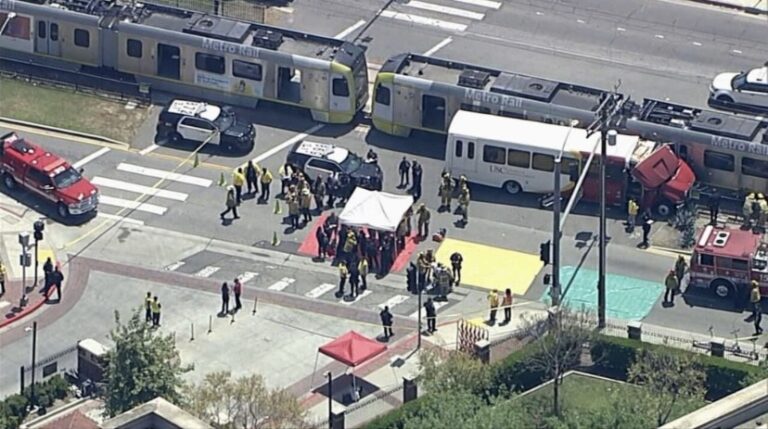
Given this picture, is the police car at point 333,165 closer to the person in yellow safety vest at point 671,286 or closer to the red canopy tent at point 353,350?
the person in yellow safety vest at point 671,286

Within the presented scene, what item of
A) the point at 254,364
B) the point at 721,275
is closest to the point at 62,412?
the point at 254,364

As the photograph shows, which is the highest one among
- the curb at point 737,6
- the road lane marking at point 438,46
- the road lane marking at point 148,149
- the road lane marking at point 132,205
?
the curb at point 737,6

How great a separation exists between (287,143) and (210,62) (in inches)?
178

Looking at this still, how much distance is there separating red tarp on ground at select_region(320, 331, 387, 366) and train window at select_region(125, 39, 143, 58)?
69.5 ft

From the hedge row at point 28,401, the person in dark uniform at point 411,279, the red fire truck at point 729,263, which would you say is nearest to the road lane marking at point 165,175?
the person in dark uniform at point 411,279

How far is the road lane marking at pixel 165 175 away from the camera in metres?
79.3

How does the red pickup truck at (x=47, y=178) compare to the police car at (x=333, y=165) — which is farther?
the police car at (x=333, y=165)

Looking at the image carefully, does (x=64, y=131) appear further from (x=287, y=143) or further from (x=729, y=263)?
(x=729, y=263)

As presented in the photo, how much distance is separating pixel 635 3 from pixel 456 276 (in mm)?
20800

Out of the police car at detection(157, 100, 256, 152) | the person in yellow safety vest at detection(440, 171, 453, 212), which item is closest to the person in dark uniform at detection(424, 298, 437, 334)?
the person in yellow safety vest at detection(440, 171, 453, 212)

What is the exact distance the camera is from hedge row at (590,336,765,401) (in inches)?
2589

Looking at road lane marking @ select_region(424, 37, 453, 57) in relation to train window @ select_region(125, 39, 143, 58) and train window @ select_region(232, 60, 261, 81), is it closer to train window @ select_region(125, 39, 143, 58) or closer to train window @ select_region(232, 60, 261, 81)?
train window @ select_region(232, 60, 261, 81)

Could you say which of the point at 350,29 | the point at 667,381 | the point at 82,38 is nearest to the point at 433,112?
the point at 350,29

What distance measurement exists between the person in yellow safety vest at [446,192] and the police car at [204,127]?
746 centimetres
